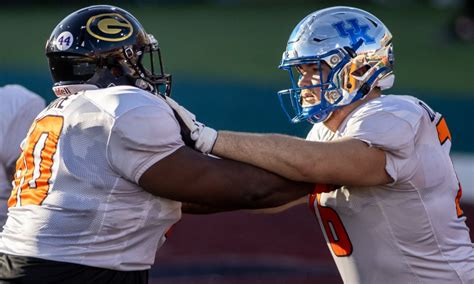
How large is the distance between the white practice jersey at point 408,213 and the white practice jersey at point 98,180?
0.80m

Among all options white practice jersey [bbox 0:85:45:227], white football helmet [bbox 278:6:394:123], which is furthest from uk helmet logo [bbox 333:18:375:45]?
white practice jersey [bbox 0:85:45:227]

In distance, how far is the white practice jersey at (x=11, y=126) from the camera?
15.8 ft

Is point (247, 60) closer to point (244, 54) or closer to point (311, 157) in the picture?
point (244, 54)

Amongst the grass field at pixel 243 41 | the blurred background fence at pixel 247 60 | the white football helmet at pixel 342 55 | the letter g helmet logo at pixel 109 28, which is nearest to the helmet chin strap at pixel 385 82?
the white football helmet at pixel 342 55

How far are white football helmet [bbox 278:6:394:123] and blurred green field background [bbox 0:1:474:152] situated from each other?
7.21 metres

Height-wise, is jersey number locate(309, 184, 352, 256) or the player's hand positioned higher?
the player's hand

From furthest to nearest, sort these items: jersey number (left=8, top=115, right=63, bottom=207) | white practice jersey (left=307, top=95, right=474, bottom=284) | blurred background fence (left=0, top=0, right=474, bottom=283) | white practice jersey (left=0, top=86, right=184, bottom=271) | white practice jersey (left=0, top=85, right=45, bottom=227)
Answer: blurred background fence (left=0, top=0, right=474, bottom=283)
white practice jersey (left=0, top=85, right=45, bottom=227)
white practice jersey (left=307, top=95, right=474, bottom=284)
jersey number (left=8, top=115, right=63, bottom=207)
white practice jersey (left=0, top=86, right=184, bottom=271)

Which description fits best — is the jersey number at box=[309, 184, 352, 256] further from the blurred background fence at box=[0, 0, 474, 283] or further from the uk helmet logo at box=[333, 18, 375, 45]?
the blurred background fence at box=[0, 0, 474, 283]

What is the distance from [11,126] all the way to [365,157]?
2210 millimetres

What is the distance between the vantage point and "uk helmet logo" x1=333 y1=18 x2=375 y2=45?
381cm

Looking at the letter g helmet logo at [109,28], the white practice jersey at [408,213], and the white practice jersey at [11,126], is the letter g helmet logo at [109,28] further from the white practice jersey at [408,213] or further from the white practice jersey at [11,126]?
the white practice jersey at [11,126]

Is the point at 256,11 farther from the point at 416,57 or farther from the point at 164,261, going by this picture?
the point at 164,261

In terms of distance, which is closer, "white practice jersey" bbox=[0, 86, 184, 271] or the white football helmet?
"white practice jersey" bbox=[0, 86, 184, 271]

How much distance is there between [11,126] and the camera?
489 centimetres
